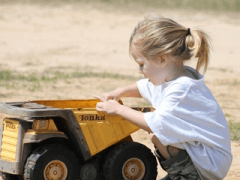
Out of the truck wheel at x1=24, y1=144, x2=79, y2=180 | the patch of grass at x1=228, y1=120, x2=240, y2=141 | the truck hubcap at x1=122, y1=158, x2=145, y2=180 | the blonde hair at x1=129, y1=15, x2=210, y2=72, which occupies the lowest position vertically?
the patch of grass at x1=228, y1=120, x2=240, y2=141

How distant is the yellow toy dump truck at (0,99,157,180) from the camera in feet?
11.7

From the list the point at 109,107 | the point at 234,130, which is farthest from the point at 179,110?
the point at 234,130

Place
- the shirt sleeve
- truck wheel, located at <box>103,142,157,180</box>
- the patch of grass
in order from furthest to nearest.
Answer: the patch of grass → truck wheel, located at <box>103,142,157,180</box> → the shirt sleeve

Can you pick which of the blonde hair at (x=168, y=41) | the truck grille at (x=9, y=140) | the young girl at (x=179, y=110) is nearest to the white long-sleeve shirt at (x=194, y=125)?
the young girl at (x=179, y=110)

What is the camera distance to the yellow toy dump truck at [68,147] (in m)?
3.57

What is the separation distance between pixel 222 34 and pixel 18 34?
4.52 metres

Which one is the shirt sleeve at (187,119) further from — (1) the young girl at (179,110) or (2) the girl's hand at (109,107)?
(2) the girl's hand at (109,107)

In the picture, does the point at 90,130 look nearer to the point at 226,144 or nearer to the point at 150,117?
the point at 150,117

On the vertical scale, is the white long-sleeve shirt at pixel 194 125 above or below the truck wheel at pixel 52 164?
above

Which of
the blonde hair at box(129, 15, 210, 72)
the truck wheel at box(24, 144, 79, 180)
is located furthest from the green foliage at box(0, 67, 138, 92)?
the blonde hair at box(129, 15, 210, 72)

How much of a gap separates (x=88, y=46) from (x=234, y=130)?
6.68 m

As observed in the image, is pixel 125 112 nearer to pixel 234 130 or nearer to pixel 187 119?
pixel 187 119

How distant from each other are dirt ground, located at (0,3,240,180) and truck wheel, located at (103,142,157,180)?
108 cm

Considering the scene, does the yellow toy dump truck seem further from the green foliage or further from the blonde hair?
the green foliage
